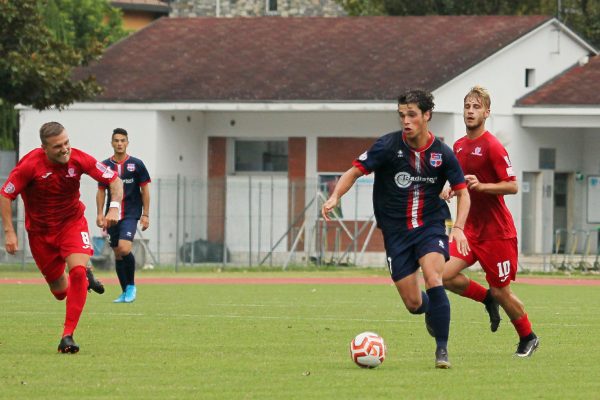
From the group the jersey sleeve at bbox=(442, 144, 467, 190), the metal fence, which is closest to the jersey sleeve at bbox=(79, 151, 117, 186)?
the jersey sleeve at bbox=(442, 144, 467, 190)

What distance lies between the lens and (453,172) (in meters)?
12.7

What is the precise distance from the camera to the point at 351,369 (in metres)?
12.3

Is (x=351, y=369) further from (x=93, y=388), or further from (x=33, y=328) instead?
(x=33, y=328)

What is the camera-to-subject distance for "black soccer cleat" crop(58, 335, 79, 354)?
1346 cm

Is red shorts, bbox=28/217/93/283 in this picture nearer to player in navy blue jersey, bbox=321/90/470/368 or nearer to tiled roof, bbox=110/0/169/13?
player in navy blue jersey, bbox=321/90/470/368

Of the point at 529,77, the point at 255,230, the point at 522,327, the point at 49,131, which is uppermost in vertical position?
the point at 529,77

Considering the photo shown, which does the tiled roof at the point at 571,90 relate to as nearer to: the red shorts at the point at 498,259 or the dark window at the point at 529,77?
the dark window at the point at 529,77

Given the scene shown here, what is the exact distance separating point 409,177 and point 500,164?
1054 millimetres

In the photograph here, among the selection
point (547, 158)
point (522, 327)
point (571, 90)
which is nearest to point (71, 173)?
point (522, 327)

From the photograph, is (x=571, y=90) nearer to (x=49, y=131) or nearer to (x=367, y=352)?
(x=49, y=131)

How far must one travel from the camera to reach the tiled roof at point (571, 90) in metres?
40.8

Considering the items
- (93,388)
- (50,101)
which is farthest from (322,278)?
(93,388)

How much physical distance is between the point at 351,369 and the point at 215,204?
2641cm

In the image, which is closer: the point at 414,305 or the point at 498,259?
the point at 414,305
